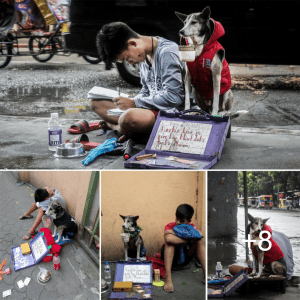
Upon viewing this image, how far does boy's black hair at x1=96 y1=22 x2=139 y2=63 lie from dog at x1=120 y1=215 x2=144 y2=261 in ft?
3.43

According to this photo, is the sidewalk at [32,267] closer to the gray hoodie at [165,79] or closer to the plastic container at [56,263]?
the plastic container at [56,263]

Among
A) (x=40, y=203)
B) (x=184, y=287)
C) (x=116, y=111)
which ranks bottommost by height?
(x=184, y=287)

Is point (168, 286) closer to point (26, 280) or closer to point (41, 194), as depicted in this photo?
point (26, 280)

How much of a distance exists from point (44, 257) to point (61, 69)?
9.50 ft

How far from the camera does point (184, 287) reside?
7.13 feet

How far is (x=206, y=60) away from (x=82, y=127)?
1.11 metres

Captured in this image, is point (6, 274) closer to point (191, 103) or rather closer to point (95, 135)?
point (95, 135)

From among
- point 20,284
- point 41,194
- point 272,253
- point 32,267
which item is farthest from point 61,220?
point 272,253

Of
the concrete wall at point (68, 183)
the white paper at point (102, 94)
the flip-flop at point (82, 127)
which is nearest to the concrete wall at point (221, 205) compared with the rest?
the concrete wall at point (68, 183)

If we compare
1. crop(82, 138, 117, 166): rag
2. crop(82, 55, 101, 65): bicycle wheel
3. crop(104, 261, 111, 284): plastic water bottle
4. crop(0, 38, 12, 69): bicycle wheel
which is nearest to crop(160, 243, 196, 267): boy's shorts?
crop(104, 261, 111, 284): plastic water bottle

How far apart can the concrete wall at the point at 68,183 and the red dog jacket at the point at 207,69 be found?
3.16 ft

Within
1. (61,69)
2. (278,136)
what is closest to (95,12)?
(61,69)

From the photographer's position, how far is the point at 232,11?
3018 mm

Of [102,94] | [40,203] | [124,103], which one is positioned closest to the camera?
[40,203]
